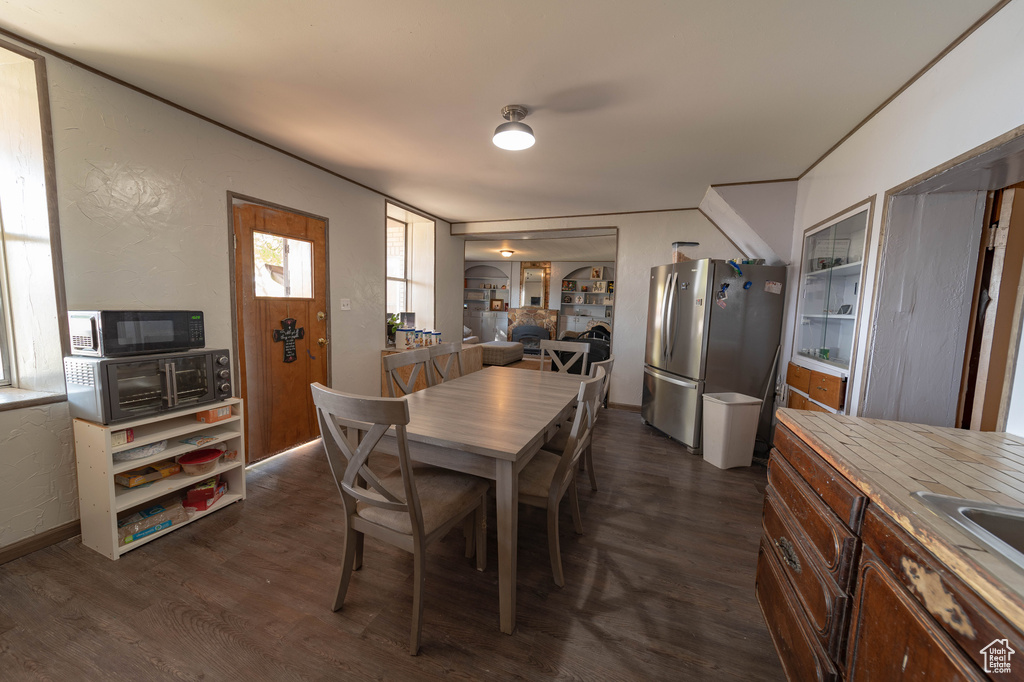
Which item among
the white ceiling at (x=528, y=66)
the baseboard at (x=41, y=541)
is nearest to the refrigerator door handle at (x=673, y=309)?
the white ceiling at (x=528, y=66)

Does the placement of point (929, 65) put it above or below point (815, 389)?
above

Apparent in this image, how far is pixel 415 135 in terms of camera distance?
262 centimetres

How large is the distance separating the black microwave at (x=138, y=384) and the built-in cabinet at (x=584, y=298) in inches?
321

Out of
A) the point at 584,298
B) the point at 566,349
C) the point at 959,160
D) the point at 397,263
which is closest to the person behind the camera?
the point at 959,160

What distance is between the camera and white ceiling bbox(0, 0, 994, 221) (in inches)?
59.4

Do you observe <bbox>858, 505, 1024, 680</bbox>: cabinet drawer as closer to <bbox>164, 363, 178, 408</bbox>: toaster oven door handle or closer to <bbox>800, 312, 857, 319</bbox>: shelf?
<bbox>800, 312, 857, 319</bbox>: shelf

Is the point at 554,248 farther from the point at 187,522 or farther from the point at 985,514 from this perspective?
the point at 985,514

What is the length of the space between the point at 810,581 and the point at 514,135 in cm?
237

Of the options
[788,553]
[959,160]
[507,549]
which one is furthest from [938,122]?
[507,549]

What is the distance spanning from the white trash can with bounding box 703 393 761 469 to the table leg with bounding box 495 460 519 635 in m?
2.35

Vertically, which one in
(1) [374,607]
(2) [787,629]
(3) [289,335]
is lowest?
(1) [374,607]

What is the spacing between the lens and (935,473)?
99cm

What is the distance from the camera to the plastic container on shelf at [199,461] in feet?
7.06

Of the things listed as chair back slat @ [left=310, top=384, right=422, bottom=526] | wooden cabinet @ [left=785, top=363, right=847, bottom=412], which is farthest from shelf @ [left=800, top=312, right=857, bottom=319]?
chair back slat @ [left=310, top=384, right=422, bottom=526]
